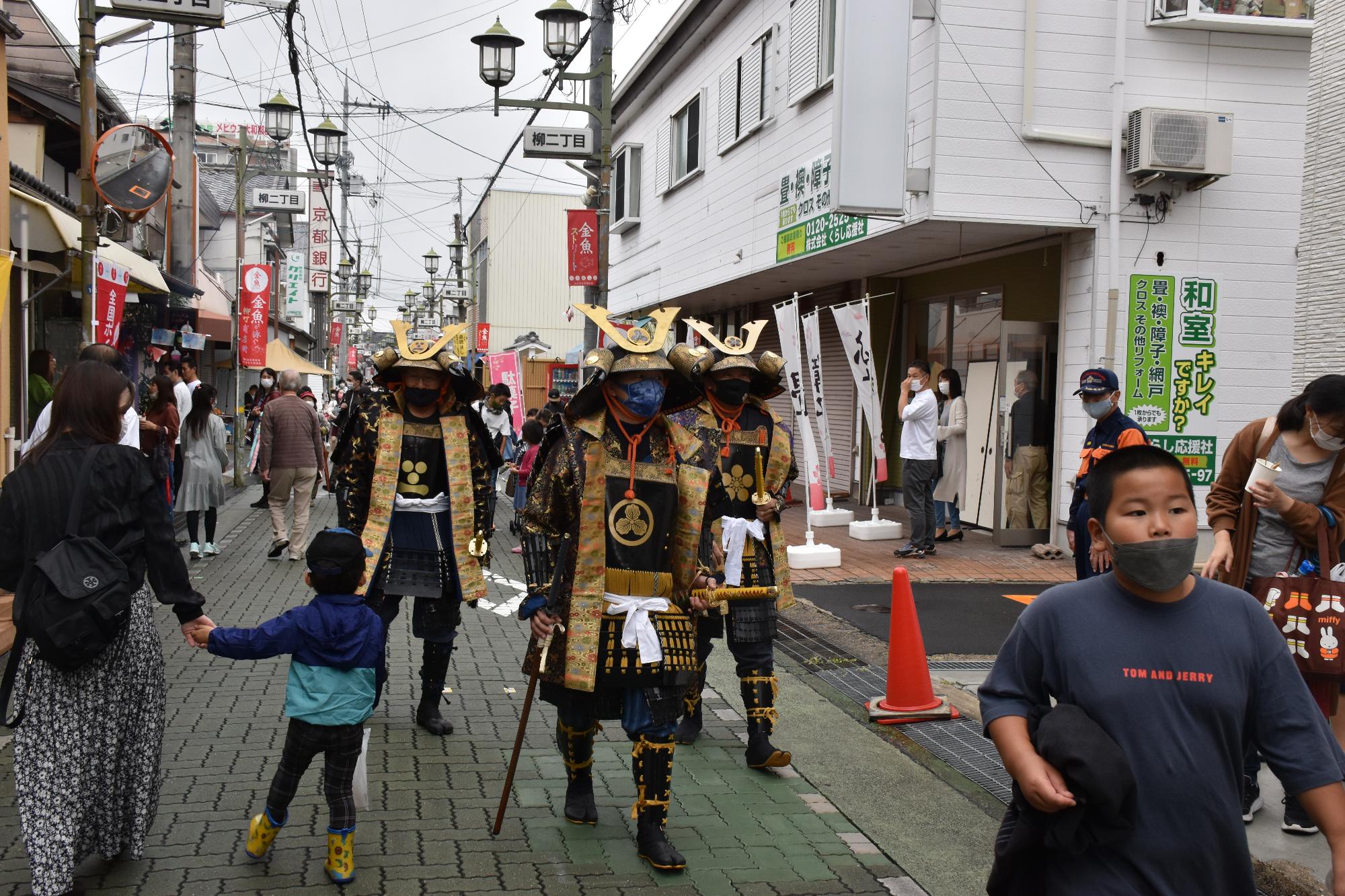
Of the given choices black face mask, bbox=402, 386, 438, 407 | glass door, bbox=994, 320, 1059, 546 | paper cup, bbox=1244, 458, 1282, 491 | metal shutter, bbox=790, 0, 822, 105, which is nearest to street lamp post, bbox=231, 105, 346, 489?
metal shutter, bbox=790, 0, 822, 105

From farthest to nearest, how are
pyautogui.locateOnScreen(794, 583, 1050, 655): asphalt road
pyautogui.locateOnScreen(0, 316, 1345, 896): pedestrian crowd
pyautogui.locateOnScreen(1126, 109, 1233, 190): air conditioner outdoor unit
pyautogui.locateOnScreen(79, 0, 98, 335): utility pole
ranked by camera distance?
1. pyautogui.locateOnScreen(1126, 109, 1233, 190): air conditioner outdoor unit
2. pyautogui.locateOnScreen(79, 0, 98, 335): utility pole
3. pyautogui.locateOnScreen(794, 583, 1050, 655): asphalt road
4. pyautogui.locateOnScreen(0, 316, 1345, 896): pedestrian crowd

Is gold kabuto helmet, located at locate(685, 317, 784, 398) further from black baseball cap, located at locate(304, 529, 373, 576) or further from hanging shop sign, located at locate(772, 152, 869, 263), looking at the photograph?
hanging shop sign, located at locate(772, 152, 869, 263)

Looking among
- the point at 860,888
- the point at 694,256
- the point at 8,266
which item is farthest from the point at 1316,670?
the point at 694,256

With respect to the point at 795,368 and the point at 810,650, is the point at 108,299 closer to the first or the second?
the point at 795,368

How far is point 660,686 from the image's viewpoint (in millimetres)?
4402

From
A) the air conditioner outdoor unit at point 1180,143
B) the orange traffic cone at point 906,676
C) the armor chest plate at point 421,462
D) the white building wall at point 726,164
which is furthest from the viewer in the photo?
the white building wall at point 726,164

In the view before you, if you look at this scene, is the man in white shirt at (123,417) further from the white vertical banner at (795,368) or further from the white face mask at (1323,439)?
the white vertical banner at (795,368)

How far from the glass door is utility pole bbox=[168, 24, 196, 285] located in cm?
1057

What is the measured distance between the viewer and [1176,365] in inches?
456

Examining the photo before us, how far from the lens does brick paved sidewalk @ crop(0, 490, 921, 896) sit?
420 centimetres

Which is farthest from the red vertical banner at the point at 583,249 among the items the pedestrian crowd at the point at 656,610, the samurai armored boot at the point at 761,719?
the samurai armored boot at the point at 761,719

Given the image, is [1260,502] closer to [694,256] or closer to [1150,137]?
[1150,137]

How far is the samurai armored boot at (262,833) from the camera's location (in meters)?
4.18

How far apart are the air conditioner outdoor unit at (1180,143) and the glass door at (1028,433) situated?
211cm
